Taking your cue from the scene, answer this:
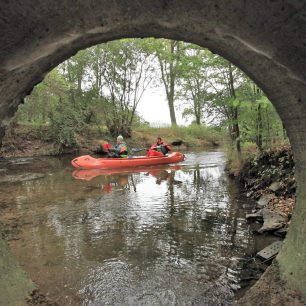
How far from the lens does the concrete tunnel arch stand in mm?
2559

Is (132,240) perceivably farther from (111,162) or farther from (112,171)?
(111,162)

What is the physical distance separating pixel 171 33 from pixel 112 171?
12473 mm

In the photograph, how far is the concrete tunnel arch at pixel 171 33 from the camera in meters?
2.56

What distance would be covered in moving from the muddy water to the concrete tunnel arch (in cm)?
174

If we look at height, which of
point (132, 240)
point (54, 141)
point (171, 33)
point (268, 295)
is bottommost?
point (132, 240)

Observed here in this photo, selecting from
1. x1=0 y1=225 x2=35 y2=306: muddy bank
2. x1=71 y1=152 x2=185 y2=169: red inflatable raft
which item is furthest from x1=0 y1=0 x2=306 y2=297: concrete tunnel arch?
x1=71 y1=152 x2=185 y2=169: red inflatable raft

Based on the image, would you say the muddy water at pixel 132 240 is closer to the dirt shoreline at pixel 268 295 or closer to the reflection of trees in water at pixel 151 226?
the reflection of trees in water at pixel 151 226

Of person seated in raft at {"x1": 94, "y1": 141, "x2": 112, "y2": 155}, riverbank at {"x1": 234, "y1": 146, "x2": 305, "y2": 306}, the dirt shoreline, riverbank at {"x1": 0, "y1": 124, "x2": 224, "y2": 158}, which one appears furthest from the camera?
riverbank at {"x1": 0, "y1": 124, "x2": 224, "y2": 158}

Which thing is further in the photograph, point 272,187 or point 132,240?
point 272,187

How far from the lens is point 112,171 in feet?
49.6

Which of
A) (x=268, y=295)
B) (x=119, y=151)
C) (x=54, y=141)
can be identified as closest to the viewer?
(x=268, y=295)

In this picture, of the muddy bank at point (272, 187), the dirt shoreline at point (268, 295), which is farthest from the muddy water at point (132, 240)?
the dirt shoreline at point (268, 295)

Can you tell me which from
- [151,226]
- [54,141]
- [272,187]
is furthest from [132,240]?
[54,141]

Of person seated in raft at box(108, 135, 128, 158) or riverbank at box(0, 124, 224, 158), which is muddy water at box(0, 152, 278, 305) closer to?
person seated in raft at box(108, 135, 128, 158)
